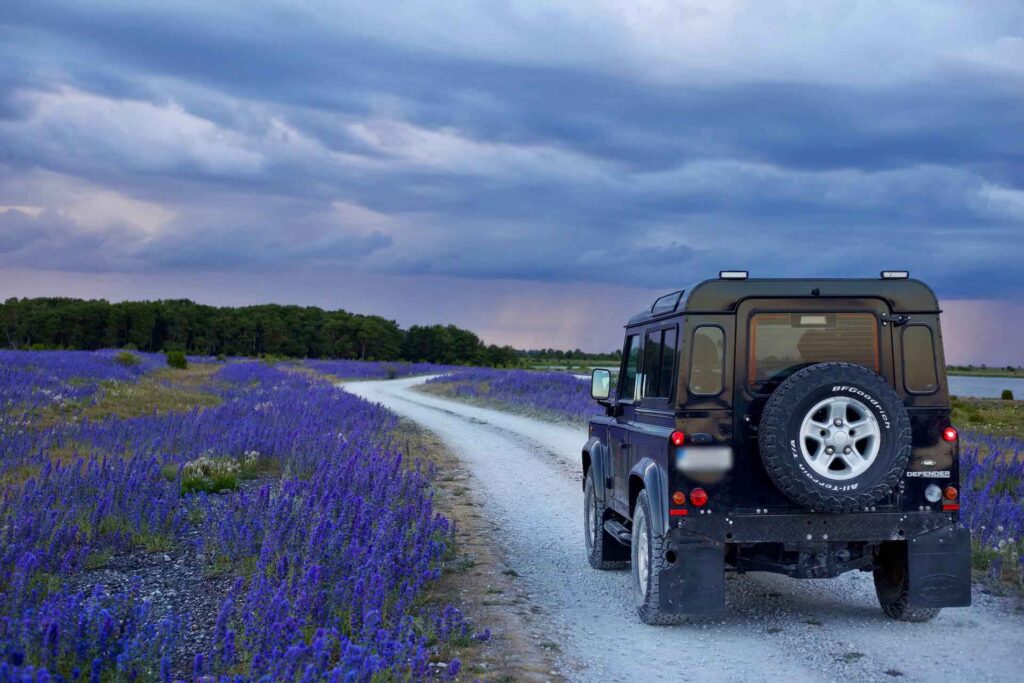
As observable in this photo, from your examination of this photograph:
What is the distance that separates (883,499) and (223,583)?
17.0 ft

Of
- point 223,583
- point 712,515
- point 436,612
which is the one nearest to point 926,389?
point 712,515

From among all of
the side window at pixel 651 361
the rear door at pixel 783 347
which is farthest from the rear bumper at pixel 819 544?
the side window at pixel 651 361

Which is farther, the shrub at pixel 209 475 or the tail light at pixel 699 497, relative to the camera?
the shrub at pixel 209 475

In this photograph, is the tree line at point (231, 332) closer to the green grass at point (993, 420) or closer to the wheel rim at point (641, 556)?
the green grass at point (993, 420)

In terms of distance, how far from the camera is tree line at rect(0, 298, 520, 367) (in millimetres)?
92125

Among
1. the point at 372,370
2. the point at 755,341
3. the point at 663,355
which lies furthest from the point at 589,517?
the point at 372,370

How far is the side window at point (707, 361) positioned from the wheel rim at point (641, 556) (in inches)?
47.7

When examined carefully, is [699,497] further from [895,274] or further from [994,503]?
[994,503]

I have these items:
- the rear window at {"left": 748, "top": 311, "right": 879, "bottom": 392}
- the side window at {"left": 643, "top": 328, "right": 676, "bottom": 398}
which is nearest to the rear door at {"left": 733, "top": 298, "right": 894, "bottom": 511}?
the rear window at {"left": 748, "top": 311, "right": 879, "bottom": 392}

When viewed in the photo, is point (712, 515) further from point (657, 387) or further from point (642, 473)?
point (657, 387)

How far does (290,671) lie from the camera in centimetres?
451

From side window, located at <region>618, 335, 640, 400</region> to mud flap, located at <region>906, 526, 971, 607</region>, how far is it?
8.71 ft

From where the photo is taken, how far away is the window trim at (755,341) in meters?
6.70

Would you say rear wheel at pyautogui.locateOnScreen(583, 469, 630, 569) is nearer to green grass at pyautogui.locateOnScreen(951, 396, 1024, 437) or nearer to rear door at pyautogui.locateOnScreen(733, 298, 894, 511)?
rear door at pyautogui.locateOnScreen(733, 298, 894, 511)
